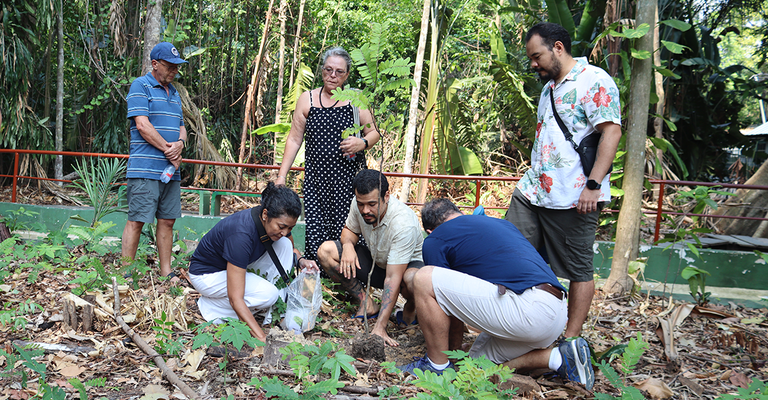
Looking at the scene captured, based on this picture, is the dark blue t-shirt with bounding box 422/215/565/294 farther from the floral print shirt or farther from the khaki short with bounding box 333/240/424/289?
the khaki short with bounding box 333/240/424/289

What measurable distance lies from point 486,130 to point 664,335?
24.5 ft

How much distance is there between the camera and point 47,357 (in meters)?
2.75

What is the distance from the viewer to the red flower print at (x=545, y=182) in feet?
10.3

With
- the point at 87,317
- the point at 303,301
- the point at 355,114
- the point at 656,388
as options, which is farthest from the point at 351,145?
the point at 656,388

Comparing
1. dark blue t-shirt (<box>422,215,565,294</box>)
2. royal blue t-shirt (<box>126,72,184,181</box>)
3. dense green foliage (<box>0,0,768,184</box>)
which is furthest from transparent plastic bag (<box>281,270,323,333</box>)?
dense green foliage (<box>0,0,768,184</box>)

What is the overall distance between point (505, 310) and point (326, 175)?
182 centimetres

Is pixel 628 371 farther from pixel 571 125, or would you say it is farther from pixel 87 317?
pixel 87 317

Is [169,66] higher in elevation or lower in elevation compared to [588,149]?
higher

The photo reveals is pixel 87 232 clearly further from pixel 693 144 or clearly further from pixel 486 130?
pixel 693 144

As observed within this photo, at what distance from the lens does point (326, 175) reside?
3.96 metres

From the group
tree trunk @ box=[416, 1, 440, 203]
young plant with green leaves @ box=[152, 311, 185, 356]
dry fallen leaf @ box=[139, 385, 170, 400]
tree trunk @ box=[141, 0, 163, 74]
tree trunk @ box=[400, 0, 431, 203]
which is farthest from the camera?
tree trunk @ box=[416, 1, 440, 203]

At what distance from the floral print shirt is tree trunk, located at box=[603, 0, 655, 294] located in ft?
5.51

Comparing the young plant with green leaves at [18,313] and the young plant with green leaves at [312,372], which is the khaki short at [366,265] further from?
the young plant with green leaves at [18,313]

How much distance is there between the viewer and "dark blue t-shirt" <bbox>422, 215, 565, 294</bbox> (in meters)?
2.72
